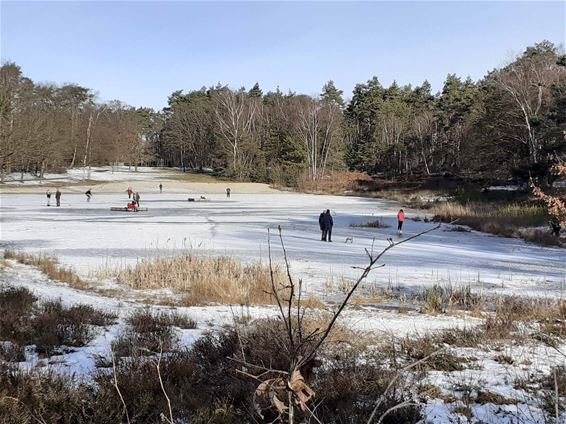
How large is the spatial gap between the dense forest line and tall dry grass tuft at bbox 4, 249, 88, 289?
34.0m

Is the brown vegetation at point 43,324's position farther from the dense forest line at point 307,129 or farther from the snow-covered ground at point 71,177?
the snow-covered ground at point 71,177

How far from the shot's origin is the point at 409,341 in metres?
5.60

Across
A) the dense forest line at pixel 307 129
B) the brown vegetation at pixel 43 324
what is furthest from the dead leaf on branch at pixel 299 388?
the dense forest line at pixel 307 129

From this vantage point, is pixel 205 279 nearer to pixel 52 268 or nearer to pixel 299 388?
pixel 52 268

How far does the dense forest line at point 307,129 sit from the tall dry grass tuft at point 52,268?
112 feet

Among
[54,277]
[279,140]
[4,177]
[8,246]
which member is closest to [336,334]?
[54,277]

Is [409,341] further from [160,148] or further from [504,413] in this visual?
[160,148]

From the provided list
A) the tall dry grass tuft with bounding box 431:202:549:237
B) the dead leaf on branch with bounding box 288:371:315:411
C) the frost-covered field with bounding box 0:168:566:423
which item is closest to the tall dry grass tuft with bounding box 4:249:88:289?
the frost-covered field with bounding box 0:168:566:423

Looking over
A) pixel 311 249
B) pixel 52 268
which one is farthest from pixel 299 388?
pixel 311 249

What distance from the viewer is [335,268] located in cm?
1415

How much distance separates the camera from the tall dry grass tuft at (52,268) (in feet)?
37.0

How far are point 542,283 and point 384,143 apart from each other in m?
79.6

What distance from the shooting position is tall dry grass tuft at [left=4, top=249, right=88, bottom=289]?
37.0 ft

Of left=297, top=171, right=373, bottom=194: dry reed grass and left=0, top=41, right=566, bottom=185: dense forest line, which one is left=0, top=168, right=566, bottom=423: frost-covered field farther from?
left=297, top=171, right=373, bottom=194: dry reed grass
